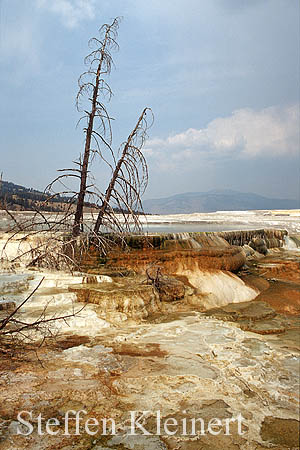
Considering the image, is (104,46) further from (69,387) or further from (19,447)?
(19,447)

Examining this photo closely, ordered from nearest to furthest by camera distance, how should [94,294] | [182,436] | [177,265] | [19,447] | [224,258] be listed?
[19,447], [182,436], [94,294], [177,265], [224,258]

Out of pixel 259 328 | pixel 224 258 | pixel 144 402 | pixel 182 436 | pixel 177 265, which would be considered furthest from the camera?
pixel 224 258

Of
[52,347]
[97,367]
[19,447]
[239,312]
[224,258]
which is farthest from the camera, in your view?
[224,258]

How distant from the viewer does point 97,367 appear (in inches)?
153

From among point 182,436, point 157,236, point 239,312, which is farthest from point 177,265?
point 182,436

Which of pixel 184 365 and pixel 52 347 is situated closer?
pixel 184 365

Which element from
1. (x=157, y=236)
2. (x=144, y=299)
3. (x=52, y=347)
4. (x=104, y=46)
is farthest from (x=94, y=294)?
(x=104, y=46)

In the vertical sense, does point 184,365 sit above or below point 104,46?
below

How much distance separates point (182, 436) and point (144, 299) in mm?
3630

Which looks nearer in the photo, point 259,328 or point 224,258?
point 259,328

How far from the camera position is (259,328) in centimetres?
561

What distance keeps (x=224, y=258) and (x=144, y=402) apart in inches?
243

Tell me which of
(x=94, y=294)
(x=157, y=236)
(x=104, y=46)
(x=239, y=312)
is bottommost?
(x=239, y=312)

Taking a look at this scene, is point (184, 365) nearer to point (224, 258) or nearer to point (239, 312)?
point (239, 312)
